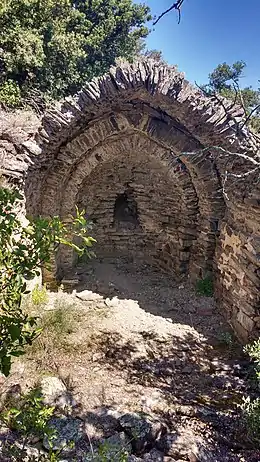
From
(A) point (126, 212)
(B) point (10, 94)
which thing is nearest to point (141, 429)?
(A) point (126, 212)

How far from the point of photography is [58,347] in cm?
403

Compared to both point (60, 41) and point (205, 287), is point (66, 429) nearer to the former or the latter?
point (205, 287)

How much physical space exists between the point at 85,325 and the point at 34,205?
204 cm

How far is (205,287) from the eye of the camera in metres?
6.00

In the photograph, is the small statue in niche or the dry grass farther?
the small statue in niche

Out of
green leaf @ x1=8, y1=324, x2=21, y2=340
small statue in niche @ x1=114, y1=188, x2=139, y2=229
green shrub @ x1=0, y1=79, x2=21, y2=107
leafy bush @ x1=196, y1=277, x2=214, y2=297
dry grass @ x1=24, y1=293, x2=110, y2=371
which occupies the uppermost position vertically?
green shrub @ x1=0, y1=79, x2=21, y2=107

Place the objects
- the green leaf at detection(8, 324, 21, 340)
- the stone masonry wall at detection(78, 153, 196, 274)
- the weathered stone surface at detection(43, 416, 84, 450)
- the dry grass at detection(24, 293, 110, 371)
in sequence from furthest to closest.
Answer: the stone masonry wall at detection(78, 153, 196, 274)
the dry grass at detection(24, 293, 110, 371)
the weathered stone surface at detection(43, 416, 84, 450)
the green leaf at detection(8, 324, 21, 340)

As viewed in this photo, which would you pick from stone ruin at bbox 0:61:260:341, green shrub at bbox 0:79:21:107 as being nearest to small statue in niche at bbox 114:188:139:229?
stone ruin at bbox 0:61:260:341

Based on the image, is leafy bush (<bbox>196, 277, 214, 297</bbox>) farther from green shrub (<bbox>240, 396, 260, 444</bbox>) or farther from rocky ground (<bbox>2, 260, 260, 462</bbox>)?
green shrub (<bbox>240, 396, 260, 444</bbox>)

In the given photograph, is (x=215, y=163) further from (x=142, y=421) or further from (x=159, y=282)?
(x=142, y=421)

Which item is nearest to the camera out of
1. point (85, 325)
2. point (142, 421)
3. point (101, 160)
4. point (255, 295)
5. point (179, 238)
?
point (142, 421)

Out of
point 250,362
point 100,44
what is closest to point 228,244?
point 250,362

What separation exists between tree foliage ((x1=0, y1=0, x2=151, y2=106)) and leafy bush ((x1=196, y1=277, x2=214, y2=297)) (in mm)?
6830

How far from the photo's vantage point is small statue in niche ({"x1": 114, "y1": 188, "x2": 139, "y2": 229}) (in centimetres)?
733
